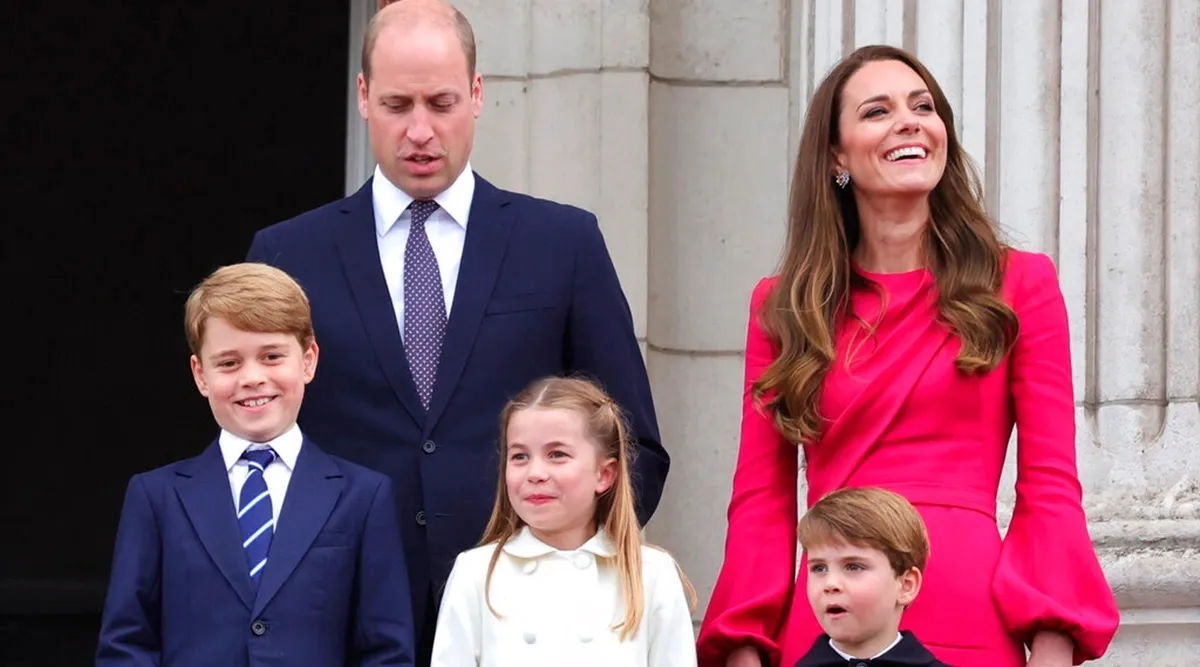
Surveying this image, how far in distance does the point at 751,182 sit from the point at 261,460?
242 centimetres

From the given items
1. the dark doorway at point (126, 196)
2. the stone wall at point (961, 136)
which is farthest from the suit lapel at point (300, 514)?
the dark doorway at point (126, 196)

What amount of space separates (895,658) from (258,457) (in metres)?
1.08

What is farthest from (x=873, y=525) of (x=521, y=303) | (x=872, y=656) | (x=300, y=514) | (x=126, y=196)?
(x=126, y=196)

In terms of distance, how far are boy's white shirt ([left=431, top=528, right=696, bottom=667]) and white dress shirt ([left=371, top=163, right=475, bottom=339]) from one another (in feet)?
1.81

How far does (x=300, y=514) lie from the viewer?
3381 mm

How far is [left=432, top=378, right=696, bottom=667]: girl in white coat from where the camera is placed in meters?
3.33

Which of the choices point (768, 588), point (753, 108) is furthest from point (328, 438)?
point (753, 108)

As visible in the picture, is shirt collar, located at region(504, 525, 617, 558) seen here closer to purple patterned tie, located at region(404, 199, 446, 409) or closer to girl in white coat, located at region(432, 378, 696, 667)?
girl in white coat, located at region(432, 378, 696, 667)

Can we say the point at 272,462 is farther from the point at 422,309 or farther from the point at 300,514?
the point at 422,309

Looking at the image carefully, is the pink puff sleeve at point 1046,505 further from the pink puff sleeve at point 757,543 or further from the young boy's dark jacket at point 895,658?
the pink puff sleeve at point 757,543

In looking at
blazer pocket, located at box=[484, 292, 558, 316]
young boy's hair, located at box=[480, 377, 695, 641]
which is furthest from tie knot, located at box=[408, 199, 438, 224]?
young boy's hair, located at box=[480, 377, 695, 641]

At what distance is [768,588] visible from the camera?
3.42 meters

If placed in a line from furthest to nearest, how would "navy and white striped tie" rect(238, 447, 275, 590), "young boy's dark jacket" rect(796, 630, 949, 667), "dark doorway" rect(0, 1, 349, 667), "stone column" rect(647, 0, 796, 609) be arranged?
"dark doorway" rect(0, 1, 349, 667), "stone column" rect(647, 0, 796, 609), "navy and white striped tie" rect(238, 447, 275, 590), "young boy's dark jacket" rect(796, 630, 949, 667)

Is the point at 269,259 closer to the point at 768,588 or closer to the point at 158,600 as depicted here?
the point at 158,600
